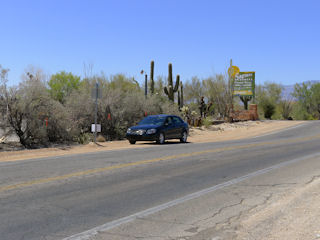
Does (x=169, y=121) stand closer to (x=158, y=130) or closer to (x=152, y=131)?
(x=158, y=130)

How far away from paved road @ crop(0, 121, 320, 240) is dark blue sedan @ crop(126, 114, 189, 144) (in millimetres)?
6149

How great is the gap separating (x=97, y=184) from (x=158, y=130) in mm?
12844

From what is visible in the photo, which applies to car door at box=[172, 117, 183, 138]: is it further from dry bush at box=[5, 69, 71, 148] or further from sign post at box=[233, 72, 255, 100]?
sign post at box=[233, 72, 255, 100]

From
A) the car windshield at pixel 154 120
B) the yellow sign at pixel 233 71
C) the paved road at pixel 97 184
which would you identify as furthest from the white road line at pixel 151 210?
the yellow sign at pixel 233 71

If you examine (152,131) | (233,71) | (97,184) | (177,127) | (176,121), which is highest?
(233,71)

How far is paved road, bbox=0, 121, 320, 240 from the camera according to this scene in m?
6.43

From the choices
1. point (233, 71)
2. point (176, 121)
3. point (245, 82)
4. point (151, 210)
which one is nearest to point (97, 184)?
point (151, 210)

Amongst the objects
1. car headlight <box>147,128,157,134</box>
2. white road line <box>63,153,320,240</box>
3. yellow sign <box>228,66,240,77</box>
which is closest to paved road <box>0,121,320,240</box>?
white road line <box>63,153,320,240</box>

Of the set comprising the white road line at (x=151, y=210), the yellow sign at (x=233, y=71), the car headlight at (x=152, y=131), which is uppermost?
the yellow sign at (x=233, y=71)

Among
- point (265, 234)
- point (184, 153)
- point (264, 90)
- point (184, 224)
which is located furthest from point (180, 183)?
point (264, 90)

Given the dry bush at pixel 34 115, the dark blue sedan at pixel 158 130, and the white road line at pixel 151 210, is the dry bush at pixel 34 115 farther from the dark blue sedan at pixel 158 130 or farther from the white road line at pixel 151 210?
the white road line at pixel 151 210

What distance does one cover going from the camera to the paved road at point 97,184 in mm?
6434

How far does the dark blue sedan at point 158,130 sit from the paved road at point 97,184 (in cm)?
615

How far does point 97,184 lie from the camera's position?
31.1 ft
